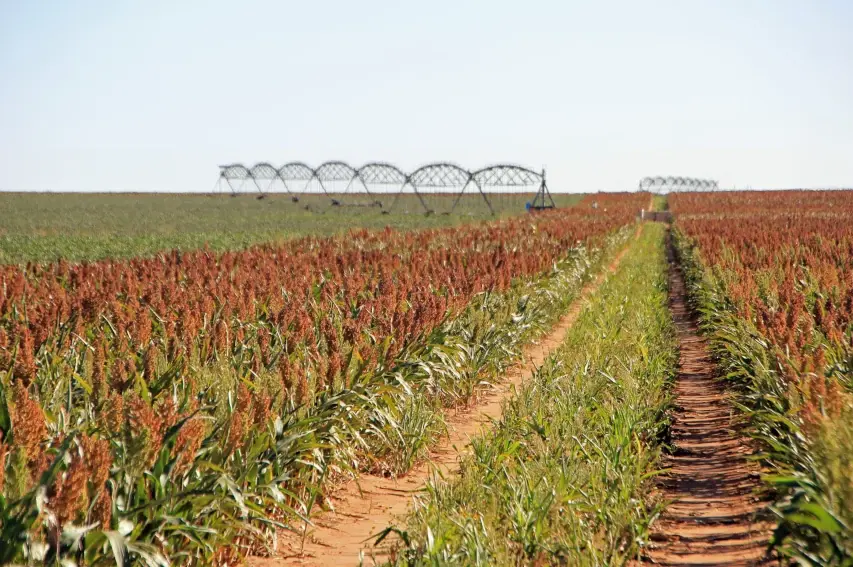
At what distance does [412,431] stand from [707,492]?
2461 mm

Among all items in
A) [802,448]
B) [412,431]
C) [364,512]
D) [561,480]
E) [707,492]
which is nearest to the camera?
[561,480]

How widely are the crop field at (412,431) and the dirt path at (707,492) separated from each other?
0.10ft

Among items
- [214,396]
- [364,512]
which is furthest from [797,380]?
[214,396]

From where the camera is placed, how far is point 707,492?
6.10 metres

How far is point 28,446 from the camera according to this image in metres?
3.94

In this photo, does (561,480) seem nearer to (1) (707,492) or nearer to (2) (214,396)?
(1) (707,492)

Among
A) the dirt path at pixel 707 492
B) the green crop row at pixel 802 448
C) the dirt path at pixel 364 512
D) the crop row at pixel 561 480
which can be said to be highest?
the green crop row at pixel 802 448

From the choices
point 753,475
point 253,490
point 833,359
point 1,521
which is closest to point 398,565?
point 253,490

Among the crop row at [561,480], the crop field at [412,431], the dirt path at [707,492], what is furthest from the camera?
the dirt path at [707,492]

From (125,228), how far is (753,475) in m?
40.4

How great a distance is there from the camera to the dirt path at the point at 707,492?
5.03m

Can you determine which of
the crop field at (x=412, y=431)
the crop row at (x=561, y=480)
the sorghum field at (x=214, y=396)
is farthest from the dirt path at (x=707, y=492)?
the sorghum field at (x=214, y=396)

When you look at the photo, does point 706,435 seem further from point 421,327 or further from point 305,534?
point 305,534

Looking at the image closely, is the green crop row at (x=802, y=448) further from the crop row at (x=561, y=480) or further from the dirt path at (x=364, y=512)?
the dirt path at (x=364, y=512)
